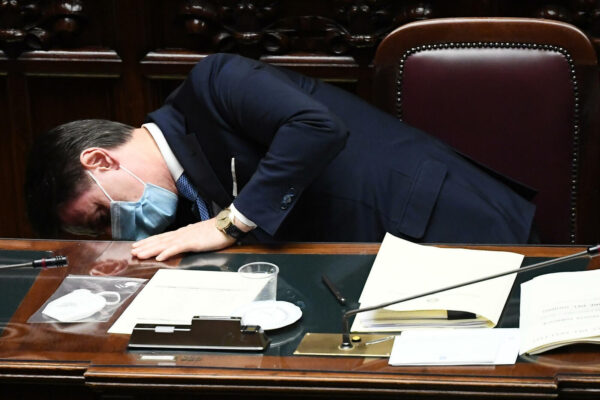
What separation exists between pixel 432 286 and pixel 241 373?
41cm

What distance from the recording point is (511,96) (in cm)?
208

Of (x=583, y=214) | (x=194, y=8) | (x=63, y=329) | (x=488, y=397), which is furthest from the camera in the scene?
(x=194, y=8)

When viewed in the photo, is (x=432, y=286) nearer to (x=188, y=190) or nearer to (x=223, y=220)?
(x=223, y=220)

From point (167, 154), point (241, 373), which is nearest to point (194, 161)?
point (167, 154)

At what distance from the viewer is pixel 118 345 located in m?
1.36

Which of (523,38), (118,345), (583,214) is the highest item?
(523,38)

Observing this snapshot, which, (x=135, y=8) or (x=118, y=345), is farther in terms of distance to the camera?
(x=135, y=8)

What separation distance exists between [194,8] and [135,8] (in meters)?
0.21

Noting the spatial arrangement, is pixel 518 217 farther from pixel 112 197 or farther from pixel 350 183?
pixel 112 197

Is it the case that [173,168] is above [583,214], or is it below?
above

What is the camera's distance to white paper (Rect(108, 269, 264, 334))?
145 cm

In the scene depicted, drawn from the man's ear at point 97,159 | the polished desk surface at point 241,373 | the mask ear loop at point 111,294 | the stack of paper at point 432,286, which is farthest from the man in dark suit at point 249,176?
the polished desk surface at point 241,373

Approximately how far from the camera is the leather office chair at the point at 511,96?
205cm

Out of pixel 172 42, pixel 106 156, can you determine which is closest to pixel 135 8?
pixel 172 42
